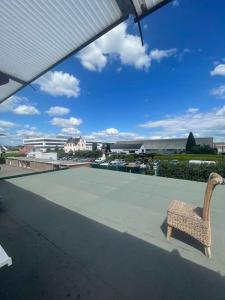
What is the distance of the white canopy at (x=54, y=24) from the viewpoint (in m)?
1.88

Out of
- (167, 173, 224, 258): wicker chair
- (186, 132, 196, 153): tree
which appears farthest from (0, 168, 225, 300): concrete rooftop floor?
(186, 132, 196, 153): tree

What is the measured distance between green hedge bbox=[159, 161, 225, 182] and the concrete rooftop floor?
13.4 feet

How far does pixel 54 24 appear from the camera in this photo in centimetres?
220

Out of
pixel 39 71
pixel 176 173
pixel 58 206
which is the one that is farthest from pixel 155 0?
pixel 176 173

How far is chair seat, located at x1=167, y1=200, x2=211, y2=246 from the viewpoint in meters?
2.03

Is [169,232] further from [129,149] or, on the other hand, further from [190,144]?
[129,149]

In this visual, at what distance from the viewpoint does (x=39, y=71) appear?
11.4 feet

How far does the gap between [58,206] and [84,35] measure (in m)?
3.41

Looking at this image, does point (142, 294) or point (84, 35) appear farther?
point (84, 35)

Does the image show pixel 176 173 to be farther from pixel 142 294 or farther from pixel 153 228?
pixel 142 294

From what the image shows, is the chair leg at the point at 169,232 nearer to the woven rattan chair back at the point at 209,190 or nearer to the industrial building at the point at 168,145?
the woven rattan chair back at the point at 209,190

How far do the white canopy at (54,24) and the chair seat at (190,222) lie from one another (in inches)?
97.7

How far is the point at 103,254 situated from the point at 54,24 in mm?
3074

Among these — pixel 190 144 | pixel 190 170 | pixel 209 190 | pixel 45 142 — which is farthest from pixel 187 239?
pixel 45 142
